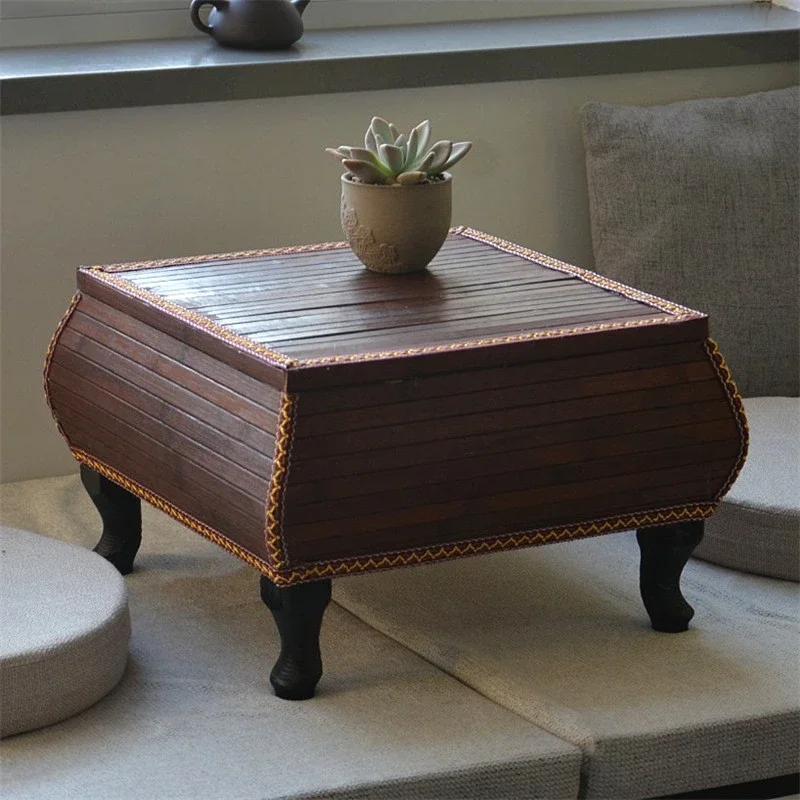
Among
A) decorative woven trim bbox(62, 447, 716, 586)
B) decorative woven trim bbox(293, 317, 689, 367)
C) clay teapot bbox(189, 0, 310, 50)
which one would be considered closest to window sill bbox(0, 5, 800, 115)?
clay teapot bbox(189, 0, 310, 50)

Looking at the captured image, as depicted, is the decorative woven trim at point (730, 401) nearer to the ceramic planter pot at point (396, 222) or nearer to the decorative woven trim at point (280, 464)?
the ceramic planter pot at point (396, 222)

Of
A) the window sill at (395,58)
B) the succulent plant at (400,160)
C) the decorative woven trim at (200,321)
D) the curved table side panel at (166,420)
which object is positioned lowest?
the curved table side panel at (166,420)

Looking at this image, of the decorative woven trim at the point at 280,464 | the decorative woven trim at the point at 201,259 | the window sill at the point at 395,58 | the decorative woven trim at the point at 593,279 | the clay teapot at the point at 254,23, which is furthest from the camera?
the clay teapot at the point at 254,23

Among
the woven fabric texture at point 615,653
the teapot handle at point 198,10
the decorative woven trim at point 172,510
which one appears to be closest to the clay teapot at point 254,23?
the teapot handle at point 198,10

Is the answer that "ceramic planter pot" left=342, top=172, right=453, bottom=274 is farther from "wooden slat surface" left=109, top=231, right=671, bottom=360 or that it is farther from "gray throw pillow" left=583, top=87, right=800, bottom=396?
"gray throw pillow" left=583, top=87, right=800, bottom=396

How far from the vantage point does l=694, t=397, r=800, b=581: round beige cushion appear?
2.07 m

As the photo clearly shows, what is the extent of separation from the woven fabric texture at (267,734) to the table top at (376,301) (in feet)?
1.30

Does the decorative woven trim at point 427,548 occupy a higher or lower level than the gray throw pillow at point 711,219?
lower

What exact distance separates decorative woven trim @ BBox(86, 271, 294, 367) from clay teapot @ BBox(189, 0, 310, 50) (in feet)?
2.15

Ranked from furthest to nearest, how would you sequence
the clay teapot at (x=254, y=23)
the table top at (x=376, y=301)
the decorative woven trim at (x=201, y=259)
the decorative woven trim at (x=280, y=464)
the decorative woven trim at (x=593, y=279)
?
Answer: the clay teapot at (x=254, y=23) < the decorative woven trim at (x=201, y=259) < the decorative woven trim at (x=593, y=279) < the table top at (x=376, y=301) < the decorative woven trim at (x=280, y=464)

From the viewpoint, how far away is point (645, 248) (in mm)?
2586

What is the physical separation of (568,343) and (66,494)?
98 centimetres

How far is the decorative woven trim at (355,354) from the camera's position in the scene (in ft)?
5.45

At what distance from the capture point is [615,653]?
190 centimetres
